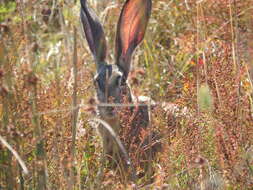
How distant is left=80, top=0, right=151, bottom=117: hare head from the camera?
3.91 metres

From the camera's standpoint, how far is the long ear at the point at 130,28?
3.88m

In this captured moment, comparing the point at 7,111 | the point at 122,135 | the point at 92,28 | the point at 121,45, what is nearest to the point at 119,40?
the point at 121,45

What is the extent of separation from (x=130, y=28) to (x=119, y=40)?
0.43 ft

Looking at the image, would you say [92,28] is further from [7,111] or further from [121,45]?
[7,111]

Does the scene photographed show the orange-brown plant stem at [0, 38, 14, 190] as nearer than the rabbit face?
Yes

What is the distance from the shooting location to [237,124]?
2.76 m

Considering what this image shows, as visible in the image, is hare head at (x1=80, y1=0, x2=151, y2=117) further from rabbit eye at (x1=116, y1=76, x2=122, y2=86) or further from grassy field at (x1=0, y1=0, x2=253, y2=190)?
grassy field at (x1=0, y1=0, x2=253, y2=190)

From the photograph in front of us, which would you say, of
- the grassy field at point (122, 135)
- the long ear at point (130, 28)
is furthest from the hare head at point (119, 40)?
the grassy field at point (122, 135)

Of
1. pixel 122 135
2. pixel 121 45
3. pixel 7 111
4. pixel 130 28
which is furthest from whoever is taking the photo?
pixel 121 45

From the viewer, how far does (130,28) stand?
4008mm

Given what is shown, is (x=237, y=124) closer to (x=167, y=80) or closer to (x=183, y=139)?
(x=183, y=139)

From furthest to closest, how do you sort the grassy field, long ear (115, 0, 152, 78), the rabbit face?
the rabbit face → long ear (115, 0, 152, 78) → the grassy field

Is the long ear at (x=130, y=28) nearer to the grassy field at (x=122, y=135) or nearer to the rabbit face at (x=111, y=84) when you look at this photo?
the rabbit face at (x=111, y=84)

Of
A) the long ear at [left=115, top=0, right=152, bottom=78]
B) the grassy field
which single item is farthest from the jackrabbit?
the grassy field
